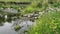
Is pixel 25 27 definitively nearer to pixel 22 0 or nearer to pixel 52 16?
pixel 52 16

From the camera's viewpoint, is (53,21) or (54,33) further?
(53,21)

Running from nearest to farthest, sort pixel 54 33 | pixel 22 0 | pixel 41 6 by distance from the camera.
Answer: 1. pixel 54 33
2. pixel 41 6
3. pixel 22 0

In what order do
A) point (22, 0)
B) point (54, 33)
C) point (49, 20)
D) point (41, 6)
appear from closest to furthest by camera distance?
1. point (54, 33)
2. point (49, 20)
3. point (41, 6)
4. point (22, 0)

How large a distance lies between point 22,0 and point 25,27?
872 inches

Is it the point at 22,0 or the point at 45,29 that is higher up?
the point at 45,29

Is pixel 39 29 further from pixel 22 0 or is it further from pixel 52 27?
pixel 22 0

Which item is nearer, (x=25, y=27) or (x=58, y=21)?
(x=58, y=21)

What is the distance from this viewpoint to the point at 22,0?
127ft

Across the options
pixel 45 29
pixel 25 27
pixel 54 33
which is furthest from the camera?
pixel 25 27

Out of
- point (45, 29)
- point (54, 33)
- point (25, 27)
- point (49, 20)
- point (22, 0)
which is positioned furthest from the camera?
point (22, 0)

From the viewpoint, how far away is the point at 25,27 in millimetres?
17047

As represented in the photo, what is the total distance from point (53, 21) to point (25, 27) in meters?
6.14

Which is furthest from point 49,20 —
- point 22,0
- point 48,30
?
point 22,0

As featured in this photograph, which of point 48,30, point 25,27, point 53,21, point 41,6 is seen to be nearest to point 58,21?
point 53,21
